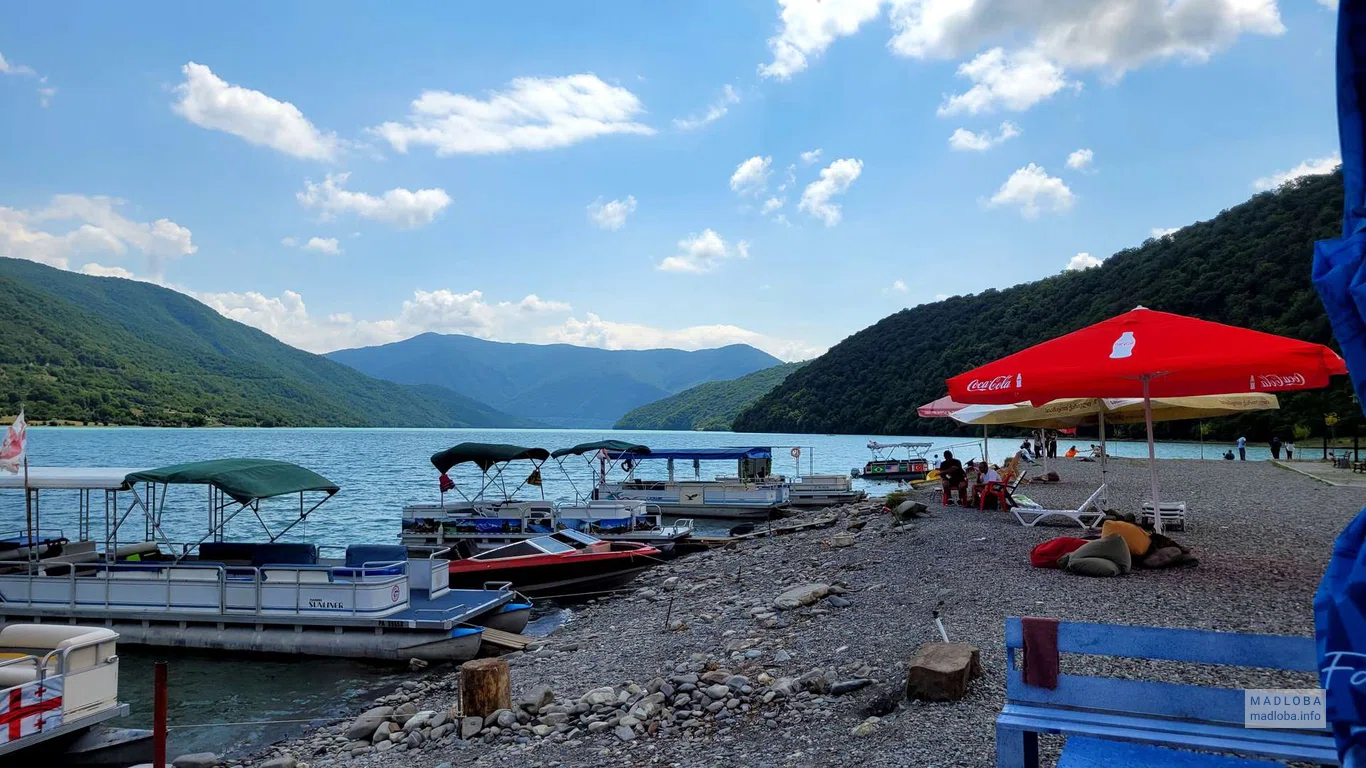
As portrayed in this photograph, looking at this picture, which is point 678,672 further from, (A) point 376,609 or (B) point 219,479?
(B) point 219,479

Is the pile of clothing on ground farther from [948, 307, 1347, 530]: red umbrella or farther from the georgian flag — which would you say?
the georgian flag

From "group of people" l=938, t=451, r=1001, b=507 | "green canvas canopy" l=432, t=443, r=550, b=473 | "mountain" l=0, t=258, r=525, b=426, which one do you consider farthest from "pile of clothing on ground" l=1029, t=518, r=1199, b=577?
"mountain" l=0, t=258, r=525, b=426

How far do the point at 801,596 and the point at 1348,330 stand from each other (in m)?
10.9

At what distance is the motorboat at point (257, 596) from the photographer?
13336 millimetres

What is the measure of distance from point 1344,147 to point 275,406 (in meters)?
186

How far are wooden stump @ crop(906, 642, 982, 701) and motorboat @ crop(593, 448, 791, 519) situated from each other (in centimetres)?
2718

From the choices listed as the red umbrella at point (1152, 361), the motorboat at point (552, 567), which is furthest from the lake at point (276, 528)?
the red umbrella at point (1152, 361)

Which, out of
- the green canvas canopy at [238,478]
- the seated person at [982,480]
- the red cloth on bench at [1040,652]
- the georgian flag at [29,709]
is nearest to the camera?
the red cloth on bench at [1040,652]

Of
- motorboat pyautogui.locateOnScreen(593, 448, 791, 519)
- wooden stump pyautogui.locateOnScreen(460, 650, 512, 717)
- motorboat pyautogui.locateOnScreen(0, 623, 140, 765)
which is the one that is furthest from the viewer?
motorboat pyautogui.locateOnScreen(593, 448, 791, 519)

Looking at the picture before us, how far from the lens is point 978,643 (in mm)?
7414

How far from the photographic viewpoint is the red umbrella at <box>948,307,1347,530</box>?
8672mm

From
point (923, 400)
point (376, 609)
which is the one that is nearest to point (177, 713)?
point (376, 609)

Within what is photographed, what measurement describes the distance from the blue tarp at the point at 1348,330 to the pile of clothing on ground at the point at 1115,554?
8484 mm

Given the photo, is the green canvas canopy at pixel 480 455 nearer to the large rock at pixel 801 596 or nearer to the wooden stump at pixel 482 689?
the large rock at pixel 801 596
